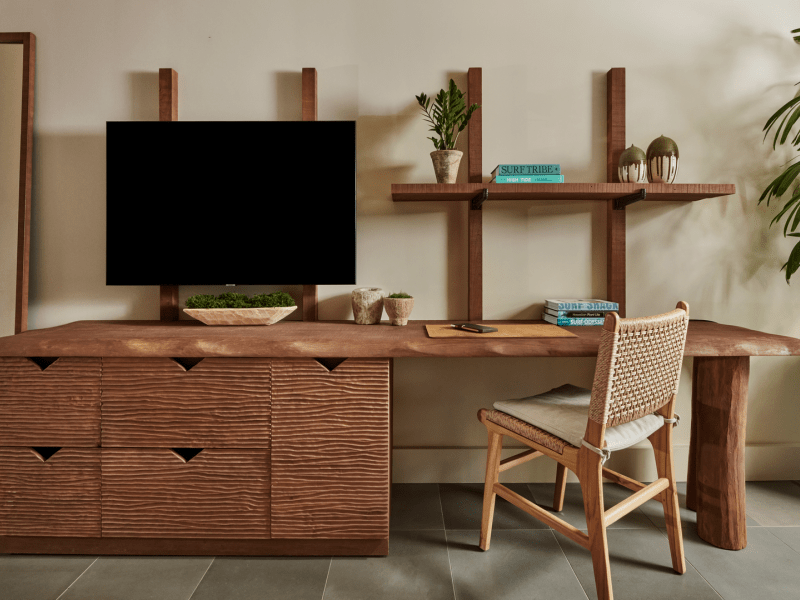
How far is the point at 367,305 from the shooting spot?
1.90 meters

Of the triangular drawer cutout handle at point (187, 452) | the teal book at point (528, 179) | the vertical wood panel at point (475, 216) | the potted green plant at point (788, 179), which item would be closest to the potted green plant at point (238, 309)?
the triangular drawer cutout handle at point (187, 452)

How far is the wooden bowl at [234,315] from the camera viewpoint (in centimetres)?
180

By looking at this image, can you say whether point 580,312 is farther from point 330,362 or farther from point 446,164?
point 330,362

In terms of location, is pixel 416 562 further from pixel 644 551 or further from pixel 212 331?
pixel 212 331

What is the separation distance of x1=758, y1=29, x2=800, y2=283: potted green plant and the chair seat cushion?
1036 mm

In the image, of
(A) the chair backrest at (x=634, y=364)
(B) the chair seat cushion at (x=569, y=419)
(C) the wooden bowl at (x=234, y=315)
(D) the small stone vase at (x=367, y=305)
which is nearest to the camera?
(A) the chair backrest at (x=634, y=364)

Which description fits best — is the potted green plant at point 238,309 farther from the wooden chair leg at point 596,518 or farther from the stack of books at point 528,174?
the wooden chair leg at point 596,518

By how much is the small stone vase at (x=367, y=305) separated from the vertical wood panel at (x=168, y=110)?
32.9 inches

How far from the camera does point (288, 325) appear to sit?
1892 millimetres

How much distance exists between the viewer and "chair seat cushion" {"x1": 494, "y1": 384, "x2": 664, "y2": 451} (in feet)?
4.44

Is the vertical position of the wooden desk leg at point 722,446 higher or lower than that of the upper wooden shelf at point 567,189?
lower

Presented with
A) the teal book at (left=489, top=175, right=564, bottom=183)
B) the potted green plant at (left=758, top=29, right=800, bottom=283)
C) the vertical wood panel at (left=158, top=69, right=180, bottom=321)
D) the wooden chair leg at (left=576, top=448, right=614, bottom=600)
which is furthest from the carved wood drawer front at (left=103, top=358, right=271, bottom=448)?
the potted green plant at (left=758, top=29, right=800, bottom=283)

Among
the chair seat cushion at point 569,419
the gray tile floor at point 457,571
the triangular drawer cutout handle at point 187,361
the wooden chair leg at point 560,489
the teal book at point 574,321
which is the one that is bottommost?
the gray tile floor at point 457,571

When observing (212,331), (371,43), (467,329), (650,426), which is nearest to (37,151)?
(212,331)
